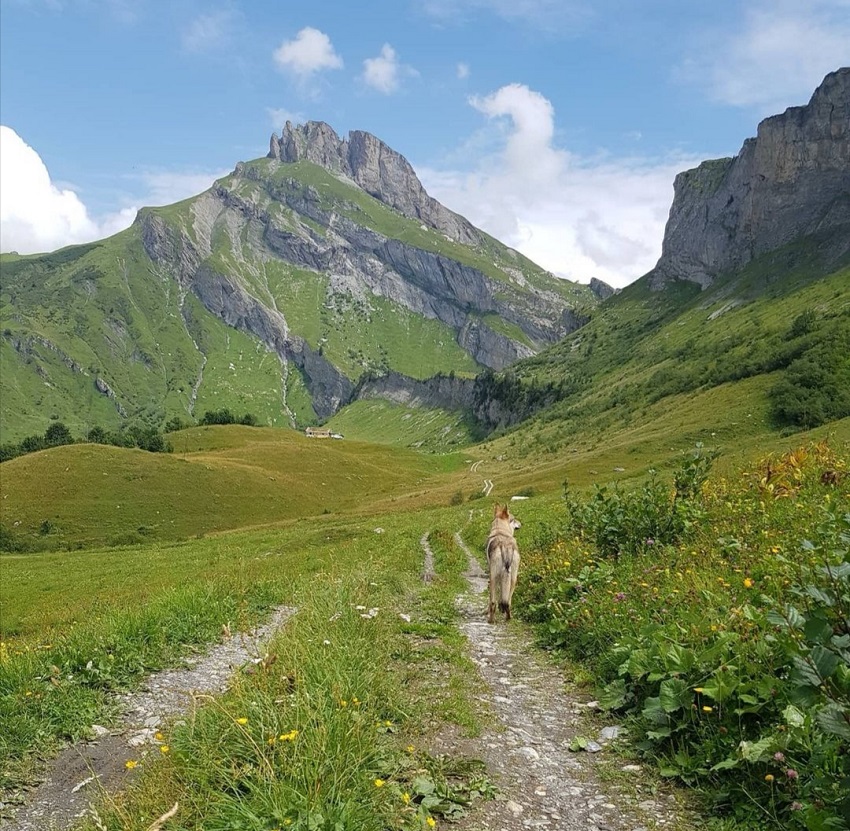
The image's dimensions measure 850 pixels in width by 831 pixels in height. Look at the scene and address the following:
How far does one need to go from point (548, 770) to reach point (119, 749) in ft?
17.4

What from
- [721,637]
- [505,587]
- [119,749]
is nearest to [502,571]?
[505,587]

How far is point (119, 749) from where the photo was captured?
720 centimetres

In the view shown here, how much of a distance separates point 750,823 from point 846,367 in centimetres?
7871

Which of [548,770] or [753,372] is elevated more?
[753,372]

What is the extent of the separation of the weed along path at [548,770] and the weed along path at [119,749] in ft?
10.6

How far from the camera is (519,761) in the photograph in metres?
6.17

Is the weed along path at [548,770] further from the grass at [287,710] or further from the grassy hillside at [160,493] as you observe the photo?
the grassy hillside at [160,493]

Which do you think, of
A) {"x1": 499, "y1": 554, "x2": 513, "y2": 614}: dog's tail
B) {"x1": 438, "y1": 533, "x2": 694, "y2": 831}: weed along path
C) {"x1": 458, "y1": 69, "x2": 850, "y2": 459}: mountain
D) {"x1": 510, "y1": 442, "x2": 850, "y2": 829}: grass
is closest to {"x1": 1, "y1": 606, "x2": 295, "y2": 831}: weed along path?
{"x1": 438, "y1": 533, "x2": 694, "y2": 831}: weed along path

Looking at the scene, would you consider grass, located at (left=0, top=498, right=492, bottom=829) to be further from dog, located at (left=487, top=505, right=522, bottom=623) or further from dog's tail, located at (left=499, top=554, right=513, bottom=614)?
dog's tail, located at (left=499, top=554, right=513, bottom=614)

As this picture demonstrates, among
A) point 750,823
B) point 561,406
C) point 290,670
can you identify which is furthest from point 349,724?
point 561,406

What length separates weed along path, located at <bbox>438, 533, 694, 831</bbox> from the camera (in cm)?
506

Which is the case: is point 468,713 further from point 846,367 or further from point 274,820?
point 846,367

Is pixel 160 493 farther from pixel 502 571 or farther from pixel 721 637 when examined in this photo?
pixel 721 637

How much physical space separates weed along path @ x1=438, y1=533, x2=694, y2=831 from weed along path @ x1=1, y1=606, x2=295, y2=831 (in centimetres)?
323
